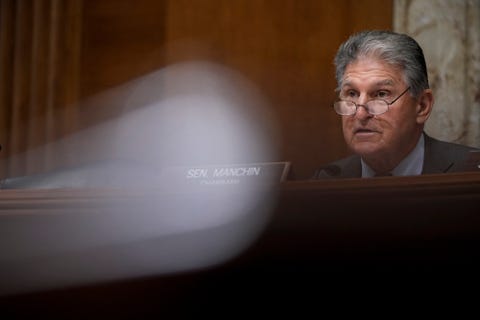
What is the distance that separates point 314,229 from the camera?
3.64 ft

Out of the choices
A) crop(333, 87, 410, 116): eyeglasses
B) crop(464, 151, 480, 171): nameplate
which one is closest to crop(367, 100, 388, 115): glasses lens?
crop(333, 87, 410, 116): eyeglasses

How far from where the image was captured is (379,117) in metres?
2.25

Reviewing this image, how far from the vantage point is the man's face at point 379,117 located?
2230 millimetres

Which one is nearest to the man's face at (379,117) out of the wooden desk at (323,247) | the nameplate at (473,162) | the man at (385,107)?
the man at (385,107)

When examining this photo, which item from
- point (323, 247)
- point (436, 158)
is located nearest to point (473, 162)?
point (323, 247)

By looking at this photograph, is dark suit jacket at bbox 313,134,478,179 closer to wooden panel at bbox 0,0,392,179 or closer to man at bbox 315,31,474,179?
man at bbox 315,31,474,179

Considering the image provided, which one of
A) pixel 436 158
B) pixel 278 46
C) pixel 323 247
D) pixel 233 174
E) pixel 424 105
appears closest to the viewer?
pixel 323 247

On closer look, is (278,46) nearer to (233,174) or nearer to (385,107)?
(385,107)

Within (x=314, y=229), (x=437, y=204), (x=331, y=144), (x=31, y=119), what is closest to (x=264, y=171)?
(x=314, y=229)

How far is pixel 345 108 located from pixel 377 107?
0.10 metres

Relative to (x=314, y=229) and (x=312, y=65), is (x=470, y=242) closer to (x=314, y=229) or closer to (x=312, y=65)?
(x=314, y=229)

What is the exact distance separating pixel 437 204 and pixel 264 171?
1.07ft

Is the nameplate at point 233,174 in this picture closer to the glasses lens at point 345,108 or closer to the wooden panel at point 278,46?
the glasses lens at point 345,108

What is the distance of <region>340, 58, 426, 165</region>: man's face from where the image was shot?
2.23m
